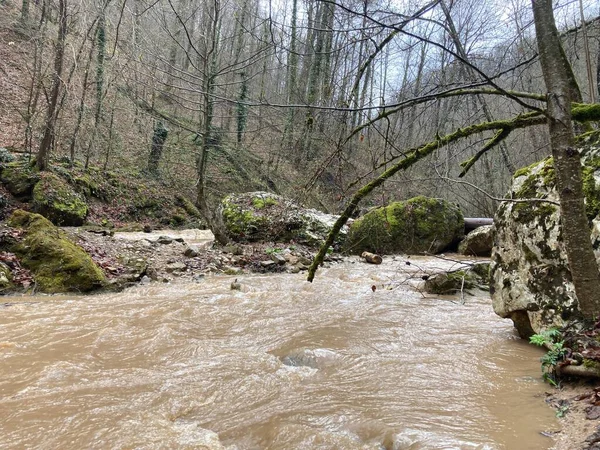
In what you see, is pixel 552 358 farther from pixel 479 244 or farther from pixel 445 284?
pixel 479 244

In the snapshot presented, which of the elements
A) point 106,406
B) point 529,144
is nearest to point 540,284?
point 106,406

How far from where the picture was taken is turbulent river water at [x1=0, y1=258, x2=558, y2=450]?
7.19 ft

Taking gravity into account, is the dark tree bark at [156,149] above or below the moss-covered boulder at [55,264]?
above

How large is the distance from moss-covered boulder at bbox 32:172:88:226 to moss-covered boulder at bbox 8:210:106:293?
371 centimetres

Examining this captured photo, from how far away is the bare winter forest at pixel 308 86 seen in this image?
3.14m

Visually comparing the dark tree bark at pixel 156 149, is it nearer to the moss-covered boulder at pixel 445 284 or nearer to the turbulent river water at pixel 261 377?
the turbulent river water at pixel 261 377

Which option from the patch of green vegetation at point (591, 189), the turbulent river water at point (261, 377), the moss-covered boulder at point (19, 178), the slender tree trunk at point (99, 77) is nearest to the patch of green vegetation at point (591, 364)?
the turbulent river water at point (261, 377)

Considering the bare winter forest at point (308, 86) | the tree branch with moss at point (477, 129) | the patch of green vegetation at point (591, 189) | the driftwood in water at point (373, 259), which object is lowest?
the driftwood in water at point (373, 259)

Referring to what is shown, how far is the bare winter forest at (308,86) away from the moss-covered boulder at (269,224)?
1.08 metres

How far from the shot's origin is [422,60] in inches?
191

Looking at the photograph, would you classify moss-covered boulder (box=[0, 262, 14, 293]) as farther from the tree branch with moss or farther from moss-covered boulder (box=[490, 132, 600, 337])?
moss-covered boulder (box=[490, 132, 600, 337])

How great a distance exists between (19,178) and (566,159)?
1135cm

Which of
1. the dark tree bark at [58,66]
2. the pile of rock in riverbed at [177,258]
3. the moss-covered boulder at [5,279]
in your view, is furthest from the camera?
the dark tree bark at [58,66]

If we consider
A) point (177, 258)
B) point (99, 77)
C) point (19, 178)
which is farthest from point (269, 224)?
point (99, 77)
